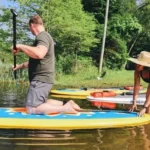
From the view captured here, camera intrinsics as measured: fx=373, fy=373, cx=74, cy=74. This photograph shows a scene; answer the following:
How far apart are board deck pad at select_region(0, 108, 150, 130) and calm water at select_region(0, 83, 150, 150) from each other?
0.72 ft

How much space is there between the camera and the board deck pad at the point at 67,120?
245 inches

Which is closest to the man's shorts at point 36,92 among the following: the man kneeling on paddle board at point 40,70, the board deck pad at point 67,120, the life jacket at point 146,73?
the man kneeling on paddle board at point 40,70

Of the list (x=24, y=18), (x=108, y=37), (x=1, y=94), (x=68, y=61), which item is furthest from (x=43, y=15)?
(x=1, y=94)

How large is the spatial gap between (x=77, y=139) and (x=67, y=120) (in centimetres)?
37

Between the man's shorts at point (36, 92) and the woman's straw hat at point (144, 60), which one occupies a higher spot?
the woman's straw hat at point (144, 60)

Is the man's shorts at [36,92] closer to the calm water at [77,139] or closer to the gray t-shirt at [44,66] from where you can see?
the gray t-shirt at [44,66]

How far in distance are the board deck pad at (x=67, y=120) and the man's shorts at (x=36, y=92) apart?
27 cm

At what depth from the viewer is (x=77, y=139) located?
6.40 m

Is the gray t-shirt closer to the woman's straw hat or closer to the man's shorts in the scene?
the man's shorts

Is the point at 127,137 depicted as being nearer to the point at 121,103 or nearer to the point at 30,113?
the point at 30,113

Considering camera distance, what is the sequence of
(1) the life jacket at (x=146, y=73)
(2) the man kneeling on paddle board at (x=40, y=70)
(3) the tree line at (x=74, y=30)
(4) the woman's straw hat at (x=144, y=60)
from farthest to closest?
(3) the tree line at (x=74, y=30) → (1) the life jacket at (x=146, y=73) → (4) the woman's straw hat at (x=144, y=60) → (2) the man kneeling on paddle board at (x=40, y=70)

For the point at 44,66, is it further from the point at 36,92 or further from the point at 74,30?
the point at 74,30

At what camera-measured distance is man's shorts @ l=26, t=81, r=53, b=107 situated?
20.9ft

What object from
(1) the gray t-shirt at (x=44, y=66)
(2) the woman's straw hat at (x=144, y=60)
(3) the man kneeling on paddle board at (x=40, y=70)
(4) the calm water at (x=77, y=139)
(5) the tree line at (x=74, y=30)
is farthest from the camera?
(5) the tree line at (x=74, y=30)
